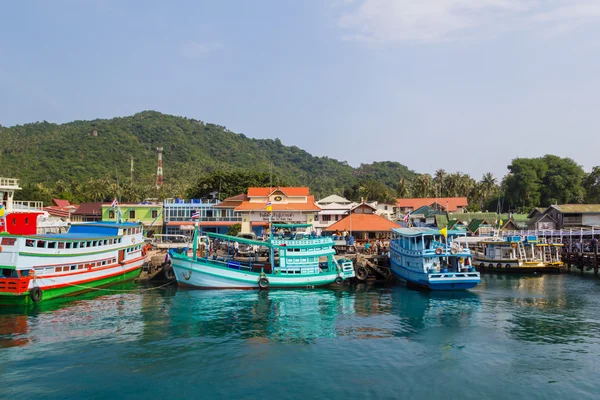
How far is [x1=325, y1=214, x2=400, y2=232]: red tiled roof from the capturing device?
5288 centimetres

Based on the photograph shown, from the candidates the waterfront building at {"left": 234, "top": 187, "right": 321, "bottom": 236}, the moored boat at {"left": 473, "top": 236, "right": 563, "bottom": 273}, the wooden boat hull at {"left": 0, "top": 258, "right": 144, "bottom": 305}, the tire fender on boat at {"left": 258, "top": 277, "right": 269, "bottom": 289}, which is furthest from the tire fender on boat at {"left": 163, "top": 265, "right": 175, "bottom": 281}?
the moored boat at {"left": 473, "top": 236, "right": 563, "bottom": 273}

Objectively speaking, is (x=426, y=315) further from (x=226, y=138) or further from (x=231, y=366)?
(x=226, y=138)

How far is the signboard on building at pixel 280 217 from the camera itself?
60312 millimetres

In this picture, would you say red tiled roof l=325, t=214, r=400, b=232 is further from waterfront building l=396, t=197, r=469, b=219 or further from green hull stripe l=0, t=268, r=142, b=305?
waterfront building l=396, t=197, r=469, b=219

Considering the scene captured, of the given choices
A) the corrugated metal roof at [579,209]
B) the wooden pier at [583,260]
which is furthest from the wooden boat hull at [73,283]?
the corrugated metal roof at [579,209]

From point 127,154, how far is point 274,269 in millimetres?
108042

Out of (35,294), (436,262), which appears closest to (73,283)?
(35,294)

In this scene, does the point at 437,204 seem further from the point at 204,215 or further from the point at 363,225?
the point at 204,215

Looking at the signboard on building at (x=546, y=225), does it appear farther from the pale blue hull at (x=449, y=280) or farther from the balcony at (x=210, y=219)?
the balcony at (x=210, y=219)

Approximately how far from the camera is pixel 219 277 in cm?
3541

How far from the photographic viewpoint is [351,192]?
117125 millimetres

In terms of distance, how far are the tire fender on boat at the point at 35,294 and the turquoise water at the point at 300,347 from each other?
1.31 meters

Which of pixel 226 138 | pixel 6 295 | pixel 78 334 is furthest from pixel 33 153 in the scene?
pixel 78 334

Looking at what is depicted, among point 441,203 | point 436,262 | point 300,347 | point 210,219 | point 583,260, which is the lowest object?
point 300,347
